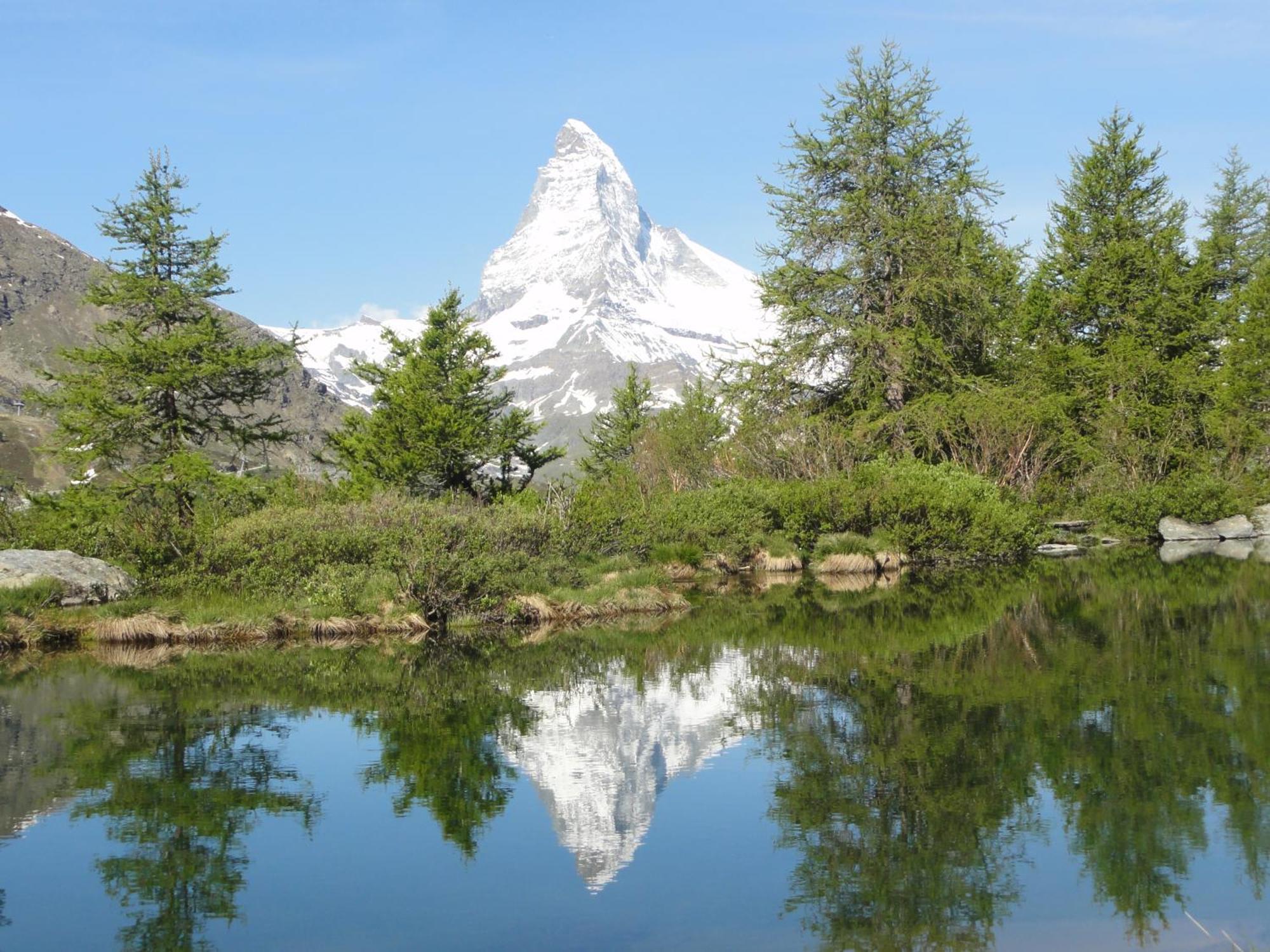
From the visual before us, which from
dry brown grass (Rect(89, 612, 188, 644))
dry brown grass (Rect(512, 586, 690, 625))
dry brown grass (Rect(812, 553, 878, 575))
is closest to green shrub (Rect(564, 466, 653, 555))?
dry brown grass (Rect(512, 586, 690, 625))

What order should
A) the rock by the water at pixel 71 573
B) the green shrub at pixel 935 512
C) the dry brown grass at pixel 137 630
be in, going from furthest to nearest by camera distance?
1. the green shrub at pixel 935 512
2. the rock by the water at pixel 71 573
3. the dry brown grass at pixel 137 630

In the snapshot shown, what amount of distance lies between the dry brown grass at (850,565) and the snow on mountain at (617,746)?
17.2 meters

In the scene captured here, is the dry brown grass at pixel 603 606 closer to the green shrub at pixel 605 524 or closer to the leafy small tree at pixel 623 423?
the green shrub at pixel 605 524

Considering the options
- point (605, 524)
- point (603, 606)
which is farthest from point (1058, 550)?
point (603, 606)

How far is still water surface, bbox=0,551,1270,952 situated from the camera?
8.14 m

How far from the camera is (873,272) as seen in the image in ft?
143

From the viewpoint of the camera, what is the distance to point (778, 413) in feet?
148

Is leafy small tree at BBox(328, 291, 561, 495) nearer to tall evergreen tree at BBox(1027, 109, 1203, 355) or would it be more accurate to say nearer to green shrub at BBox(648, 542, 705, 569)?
green shrub at BBox(648, 542, 705, 569)

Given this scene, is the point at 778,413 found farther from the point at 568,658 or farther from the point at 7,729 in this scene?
the point at 7,729

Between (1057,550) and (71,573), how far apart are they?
3094 centimetres

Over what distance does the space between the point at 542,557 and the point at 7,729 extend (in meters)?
13.3

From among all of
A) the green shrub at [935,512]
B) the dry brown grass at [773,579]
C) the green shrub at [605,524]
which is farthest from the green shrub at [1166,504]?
the green shrub at [605,524]

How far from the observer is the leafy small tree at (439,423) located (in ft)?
123

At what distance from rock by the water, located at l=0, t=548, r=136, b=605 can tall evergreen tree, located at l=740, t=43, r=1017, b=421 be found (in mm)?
25314
